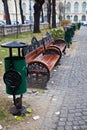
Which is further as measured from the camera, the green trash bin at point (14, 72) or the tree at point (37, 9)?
the tree at point (37, 9)

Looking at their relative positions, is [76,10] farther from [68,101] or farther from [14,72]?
[14,72]

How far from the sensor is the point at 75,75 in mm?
10328

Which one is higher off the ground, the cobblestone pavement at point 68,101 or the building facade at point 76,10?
the cobblestone pavement at point 68,101

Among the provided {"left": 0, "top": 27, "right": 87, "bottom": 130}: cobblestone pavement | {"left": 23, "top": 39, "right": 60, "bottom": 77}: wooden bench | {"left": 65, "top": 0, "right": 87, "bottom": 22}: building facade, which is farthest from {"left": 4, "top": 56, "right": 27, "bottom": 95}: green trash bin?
{"left": 65, "top": 0, "right": 87, "bottom": 22}: building facade

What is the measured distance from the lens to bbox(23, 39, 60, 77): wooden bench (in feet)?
27.4

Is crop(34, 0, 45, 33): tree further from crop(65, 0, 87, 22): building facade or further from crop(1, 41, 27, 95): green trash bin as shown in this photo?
crop(65, 0, 87, 22): building facade

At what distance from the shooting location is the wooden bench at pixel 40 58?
835 centimetres

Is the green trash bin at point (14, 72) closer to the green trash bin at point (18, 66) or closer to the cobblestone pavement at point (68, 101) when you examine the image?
the green trash bin at point (18, 66)

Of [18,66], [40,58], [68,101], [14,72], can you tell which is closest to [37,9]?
[40,58]

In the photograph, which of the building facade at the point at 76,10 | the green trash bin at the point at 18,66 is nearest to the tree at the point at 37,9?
the green trash bin at the point at 18,66

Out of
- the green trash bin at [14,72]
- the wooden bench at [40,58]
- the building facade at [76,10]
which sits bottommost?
the building facade at [76,10]

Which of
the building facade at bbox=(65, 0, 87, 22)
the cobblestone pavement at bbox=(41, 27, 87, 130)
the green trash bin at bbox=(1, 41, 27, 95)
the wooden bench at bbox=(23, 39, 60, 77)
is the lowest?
the building facade at bbox=(65, 0, 87, 22)

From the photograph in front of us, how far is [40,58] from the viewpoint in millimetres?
10914

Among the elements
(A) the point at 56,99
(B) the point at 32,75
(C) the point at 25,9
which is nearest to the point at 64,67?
(B) the point at 32,75
